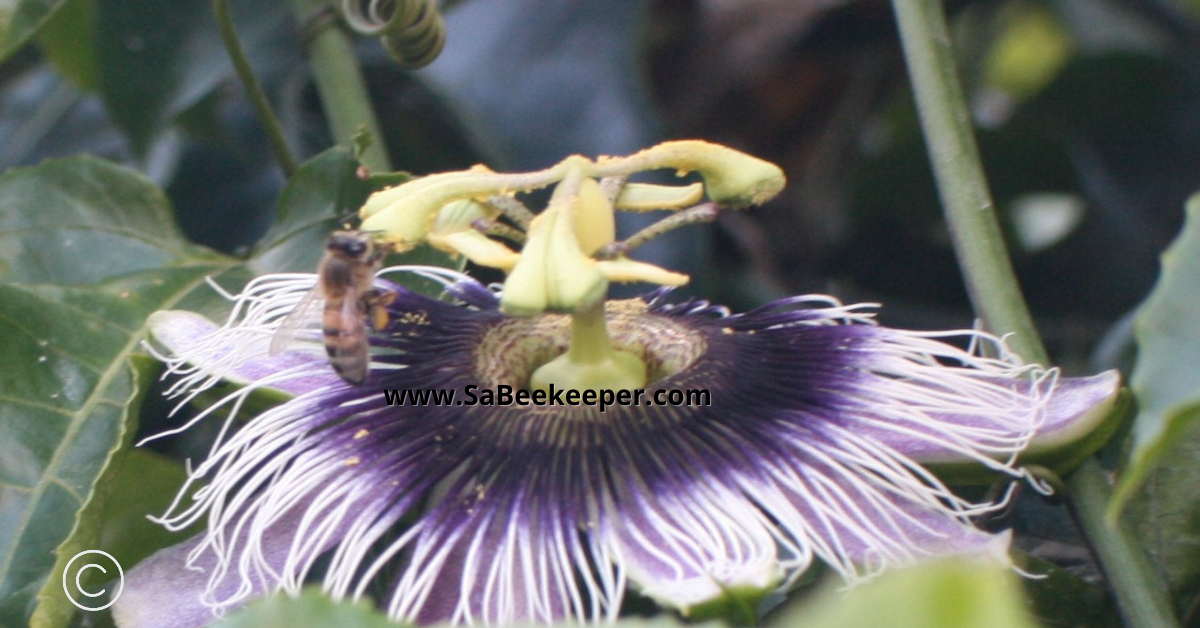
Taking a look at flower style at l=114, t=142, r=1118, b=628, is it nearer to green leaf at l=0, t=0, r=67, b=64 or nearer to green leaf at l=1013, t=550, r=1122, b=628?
green leaf at l=1013, t=550, r=1122, b=628

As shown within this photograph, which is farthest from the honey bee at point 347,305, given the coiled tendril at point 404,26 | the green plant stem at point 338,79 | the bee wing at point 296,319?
the green plant stem at point 338,79

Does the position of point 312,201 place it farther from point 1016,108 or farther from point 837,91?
point 1016,108

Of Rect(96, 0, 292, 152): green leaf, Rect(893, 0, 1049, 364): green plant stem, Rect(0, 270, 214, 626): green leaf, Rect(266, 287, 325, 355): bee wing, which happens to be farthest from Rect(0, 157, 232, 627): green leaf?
Rect(893, 0, 1049, 364): green plant stem

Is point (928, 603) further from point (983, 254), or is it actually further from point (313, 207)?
point (313, 207)

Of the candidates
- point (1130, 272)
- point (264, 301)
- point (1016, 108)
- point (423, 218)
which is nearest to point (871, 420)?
point (423, 218)

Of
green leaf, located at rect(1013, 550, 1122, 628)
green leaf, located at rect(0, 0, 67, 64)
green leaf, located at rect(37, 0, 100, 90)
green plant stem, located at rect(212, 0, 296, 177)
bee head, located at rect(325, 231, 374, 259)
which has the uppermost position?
green leaf, located at rect(37, 0, 100, 90)

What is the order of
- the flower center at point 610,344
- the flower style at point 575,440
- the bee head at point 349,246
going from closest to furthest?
the flower style at point 575,440
the bee head at point 349,246
the flower center at point 610,344

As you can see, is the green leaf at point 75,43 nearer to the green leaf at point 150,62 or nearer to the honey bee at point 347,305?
the green leaf at point 150,62
